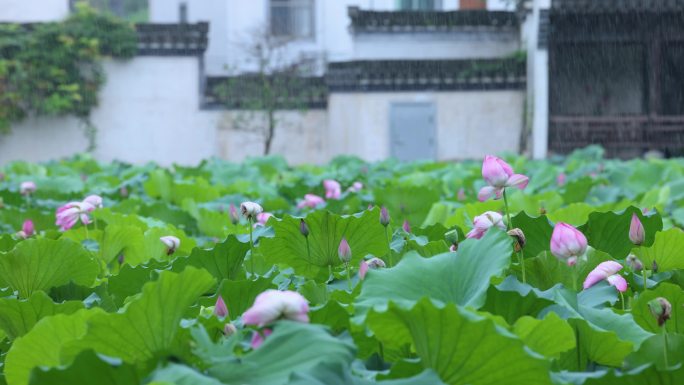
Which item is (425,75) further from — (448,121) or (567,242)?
(567,242)

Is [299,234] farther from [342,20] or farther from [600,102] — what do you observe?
[342,20]

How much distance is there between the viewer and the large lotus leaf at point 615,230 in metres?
1.58

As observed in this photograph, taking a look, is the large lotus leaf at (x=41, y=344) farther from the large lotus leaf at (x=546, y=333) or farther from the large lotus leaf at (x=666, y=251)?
the large lotus leaf at (x=666, y=251)

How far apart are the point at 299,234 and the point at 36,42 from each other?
16.3 meters

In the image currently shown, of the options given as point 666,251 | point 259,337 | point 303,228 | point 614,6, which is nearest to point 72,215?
point 303,228

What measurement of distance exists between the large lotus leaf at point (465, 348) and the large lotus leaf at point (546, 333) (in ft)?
0.31

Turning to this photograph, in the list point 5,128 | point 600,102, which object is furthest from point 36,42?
point 600,102

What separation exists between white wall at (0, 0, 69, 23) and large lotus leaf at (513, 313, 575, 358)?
61.7 feet

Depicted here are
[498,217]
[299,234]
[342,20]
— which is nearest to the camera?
[498,217]

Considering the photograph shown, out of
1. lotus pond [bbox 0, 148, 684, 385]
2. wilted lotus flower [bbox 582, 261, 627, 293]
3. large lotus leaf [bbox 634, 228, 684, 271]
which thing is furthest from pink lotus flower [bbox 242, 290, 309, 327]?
large lotus leaf [bbox 634, 228, 684, 271]

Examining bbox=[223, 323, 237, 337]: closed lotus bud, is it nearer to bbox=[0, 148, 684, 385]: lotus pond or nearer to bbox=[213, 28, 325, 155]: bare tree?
bbox=[0, 148, 684, 385]: lotus pond

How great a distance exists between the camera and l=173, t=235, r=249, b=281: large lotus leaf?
1514 mm

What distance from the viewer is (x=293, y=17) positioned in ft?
67.4

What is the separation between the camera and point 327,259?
1.55 m
